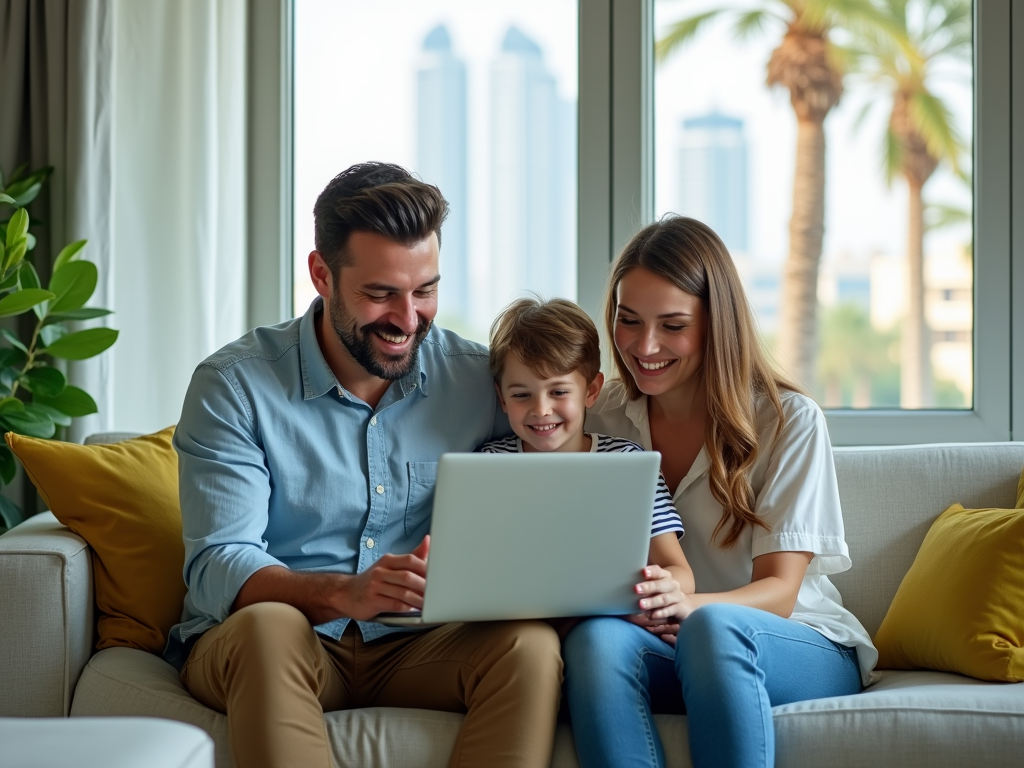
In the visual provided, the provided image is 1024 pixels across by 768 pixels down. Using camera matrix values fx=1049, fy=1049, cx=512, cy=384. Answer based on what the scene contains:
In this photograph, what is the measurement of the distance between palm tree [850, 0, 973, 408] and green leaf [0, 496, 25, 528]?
239cm

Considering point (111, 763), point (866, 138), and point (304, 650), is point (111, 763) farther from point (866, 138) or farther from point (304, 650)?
point (866, 138)

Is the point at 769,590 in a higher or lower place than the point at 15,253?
lower

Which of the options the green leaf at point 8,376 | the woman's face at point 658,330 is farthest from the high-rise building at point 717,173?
the green leaf at point 8,376

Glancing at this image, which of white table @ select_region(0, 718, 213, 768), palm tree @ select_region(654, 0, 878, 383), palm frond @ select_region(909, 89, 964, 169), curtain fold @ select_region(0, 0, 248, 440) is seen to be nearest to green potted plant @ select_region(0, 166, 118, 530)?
curtain fold @ select_region(0, 0, 248, 440)

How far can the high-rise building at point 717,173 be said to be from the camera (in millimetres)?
2885

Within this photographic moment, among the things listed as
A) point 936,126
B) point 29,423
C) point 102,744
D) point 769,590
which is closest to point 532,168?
point 936,126

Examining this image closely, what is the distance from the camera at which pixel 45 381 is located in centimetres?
248

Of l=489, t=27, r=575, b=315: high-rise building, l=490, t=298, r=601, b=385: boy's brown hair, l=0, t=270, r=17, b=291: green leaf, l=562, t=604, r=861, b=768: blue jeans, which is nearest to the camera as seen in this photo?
l=562, t=604, r=861, b=768: blue jeans

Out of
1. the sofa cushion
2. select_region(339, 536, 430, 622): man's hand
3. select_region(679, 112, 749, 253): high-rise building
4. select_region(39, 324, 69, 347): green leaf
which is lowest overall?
the sofa cushion

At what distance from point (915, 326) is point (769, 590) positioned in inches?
54.1

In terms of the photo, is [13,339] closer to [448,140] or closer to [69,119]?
[69,119]

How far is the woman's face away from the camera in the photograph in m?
1.88

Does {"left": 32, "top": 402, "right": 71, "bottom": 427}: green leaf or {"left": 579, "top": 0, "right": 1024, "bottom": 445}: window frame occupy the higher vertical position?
{"left": 579, "top": 0, "right": 1024, "bottom": 445}: window frame

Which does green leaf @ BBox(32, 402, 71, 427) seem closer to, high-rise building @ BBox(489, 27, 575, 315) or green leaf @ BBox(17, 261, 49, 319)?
green leaf @ BBox(17, 261, 49, 319)
